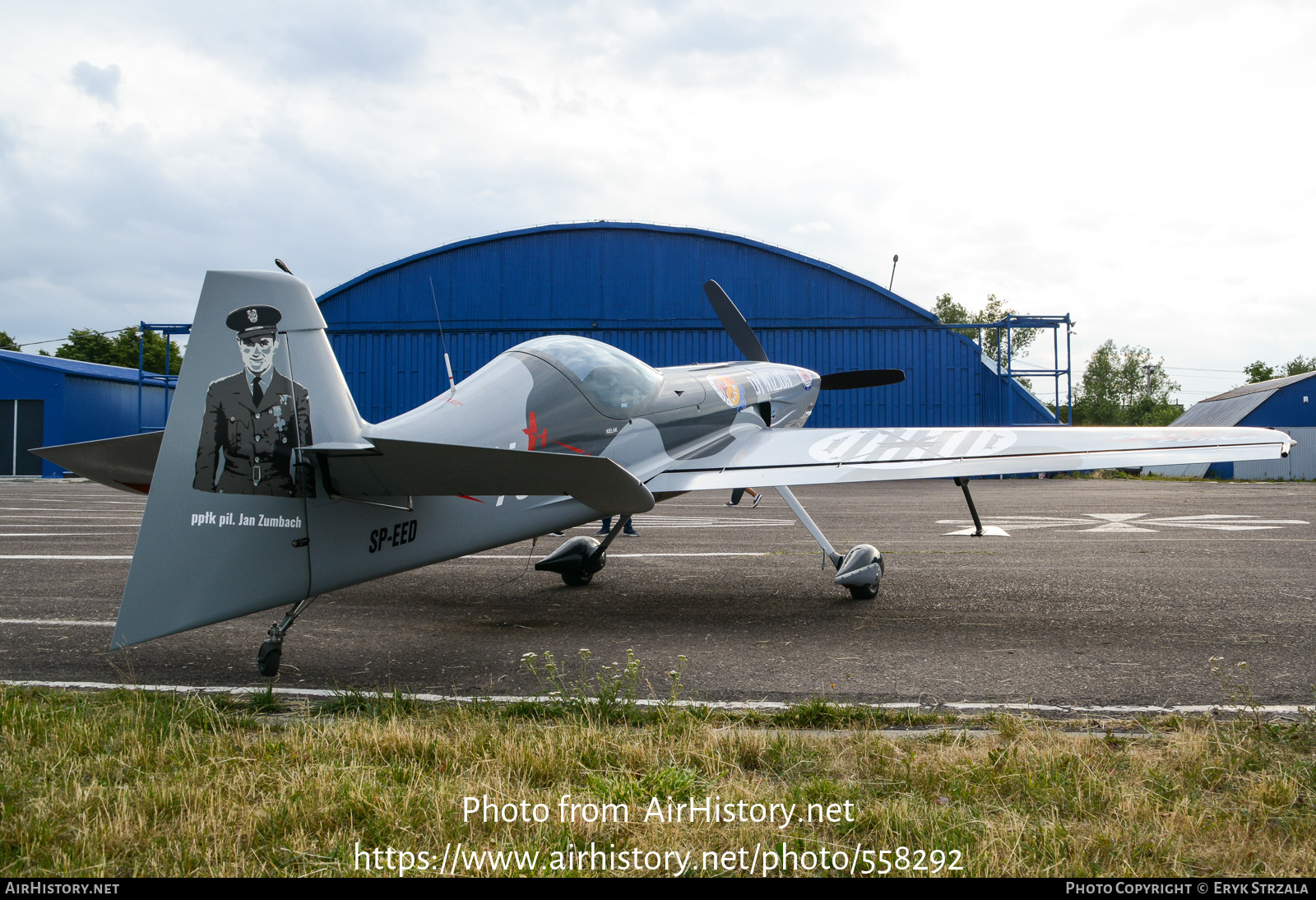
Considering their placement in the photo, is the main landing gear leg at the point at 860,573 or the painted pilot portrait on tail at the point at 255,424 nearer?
the painted pilot portrait on tail at the point at 255,424

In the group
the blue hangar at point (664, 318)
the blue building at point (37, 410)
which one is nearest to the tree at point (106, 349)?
the blue building at point (37, 410)

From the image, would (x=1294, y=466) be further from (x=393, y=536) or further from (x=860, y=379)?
(x=393, y=536)

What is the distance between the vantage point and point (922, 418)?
2905cm

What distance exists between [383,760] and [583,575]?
4.69 metres

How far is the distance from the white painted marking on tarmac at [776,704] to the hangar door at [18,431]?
38.9 m

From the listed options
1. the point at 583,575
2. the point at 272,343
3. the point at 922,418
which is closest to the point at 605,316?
the point at 922,418

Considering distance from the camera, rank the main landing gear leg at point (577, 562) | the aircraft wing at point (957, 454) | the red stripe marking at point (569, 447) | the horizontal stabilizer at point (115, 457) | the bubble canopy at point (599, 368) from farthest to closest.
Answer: the main landing gear leg at point (577, 562), the aircraft wing at point (957, 454), the bubble canopy at point (599, 368), the red stripe marking at point (569, 447), the horizontal stabilizer at point (115, 457)

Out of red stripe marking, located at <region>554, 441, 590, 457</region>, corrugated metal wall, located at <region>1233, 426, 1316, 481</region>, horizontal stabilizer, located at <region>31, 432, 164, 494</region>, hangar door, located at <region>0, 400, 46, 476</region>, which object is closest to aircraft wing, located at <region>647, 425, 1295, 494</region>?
red stripe marking, located at <region>554, 441, 590, 457</region>

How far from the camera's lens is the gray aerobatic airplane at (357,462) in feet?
12.2

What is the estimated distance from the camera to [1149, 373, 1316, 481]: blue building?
3881 centimetres

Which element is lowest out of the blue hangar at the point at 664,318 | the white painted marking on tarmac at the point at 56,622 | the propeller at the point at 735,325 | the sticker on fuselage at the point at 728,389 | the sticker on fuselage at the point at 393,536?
the white painted marking on tarmac at the point at 56,622

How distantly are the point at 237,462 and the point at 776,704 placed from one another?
9.54ft

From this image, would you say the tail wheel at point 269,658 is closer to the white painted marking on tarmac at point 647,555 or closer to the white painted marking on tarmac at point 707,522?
the white painted marking on tarmac at point 647,555

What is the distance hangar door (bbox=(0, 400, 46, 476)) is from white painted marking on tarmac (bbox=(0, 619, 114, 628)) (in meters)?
36.5
